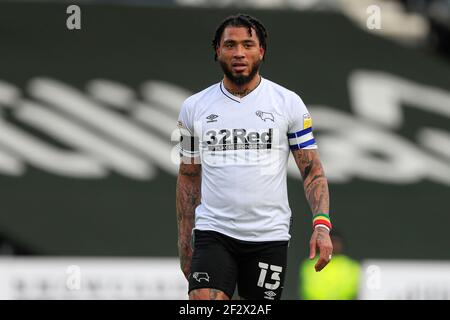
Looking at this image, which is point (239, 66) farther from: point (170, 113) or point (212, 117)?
A: point (170, 113)

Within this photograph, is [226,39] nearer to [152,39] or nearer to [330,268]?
[330,268]

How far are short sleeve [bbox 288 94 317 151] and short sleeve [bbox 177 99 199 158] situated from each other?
61 centimetres

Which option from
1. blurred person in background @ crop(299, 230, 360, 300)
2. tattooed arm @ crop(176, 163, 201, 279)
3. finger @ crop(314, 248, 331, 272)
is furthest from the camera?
blurred person in background @ crop(299, 230, 360, 300)

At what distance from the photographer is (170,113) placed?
15.5 metres

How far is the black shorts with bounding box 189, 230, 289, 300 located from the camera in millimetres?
6203

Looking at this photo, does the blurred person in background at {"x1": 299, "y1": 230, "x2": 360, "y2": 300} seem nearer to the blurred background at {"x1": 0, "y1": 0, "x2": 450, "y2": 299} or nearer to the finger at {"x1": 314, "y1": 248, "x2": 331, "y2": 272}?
the blurred background at {"x1": 0, "y1": 0, "x2": 450, "y2": 299}

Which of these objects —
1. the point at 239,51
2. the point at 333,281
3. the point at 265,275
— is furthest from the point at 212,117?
the point at 333,281

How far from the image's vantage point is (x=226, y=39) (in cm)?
633

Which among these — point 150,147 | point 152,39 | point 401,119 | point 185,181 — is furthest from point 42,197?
point 185,181

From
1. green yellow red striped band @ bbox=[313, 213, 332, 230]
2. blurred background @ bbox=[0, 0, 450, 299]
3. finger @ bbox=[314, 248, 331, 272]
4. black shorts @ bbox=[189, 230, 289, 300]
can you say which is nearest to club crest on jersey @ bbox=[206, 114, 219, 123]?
black shorts @ bbox=[189, 230, 289, 300]

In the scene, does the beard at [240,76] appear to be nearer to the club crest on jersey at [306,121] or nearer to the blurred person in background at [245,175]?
the blurred person in background at [245,175]

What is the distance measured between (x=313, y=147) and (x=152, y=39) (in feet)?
30.5

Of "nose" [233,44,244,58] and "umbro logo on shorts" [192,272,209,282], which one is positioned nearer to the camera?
"umbro logo on shorts" [192,272,209,282]

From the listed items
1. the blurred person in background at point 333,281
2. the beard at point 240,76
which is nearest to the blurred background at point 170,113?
the blurred person in background at point 333,281
